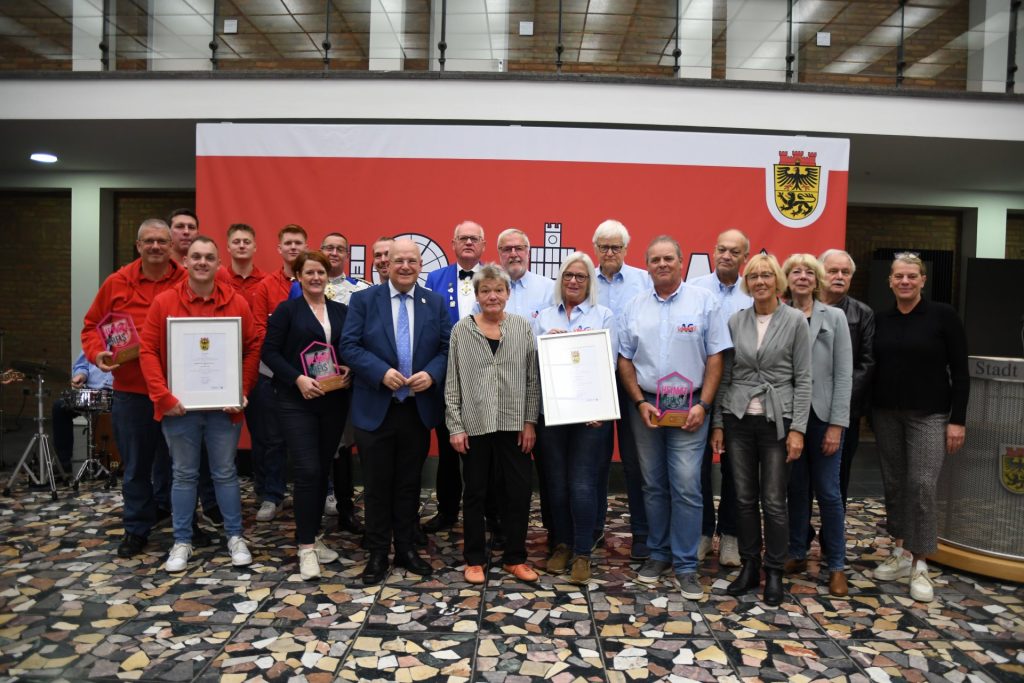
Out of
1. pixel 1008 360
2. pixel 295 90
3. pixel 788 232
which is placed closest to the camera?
pixel 1008 360

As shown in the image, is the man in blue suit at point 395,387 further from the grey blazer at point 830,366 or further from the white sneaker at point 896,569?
the white sneaker at point 896,569

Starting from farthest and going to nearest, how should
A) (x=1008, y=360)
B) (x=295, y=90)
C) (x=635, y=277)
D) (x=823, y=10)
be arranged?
1. (x=823, y=10)
2. (x=295, y=90)
3. (x=635, y=277)
4. (x=1008, y=360)

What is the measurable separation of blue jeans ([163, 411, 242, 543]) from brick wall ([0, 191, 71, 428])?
25.8 ft

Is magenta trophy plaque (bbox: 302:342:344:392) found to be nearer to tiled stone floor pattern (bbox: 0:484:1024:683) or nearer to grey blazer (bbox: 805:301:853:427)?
tiled stone floor pattern (bbox: 0:484:1024:683)

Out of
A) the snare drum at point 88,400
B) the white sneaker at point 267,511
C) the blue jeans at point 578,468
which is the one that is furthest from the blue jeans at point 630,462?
the snare drum at point 88,400

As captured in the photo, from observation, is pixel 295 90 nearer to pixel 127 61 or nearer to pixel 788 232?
pixel 127 61

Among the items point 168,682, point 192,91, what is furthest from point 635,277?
point 192,91

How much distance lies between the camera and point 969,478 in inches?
164

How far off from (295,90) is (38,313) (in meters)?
6.24

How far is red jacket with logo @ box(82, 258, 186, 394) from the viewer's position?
412cm

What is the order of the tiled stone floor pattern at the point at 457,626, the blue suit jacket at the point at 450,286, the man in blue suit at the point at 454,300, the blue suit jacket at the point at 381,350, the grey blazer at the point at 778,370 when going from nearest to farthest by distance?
the tiled stone floor pattern at the point at 457,626 < the grey blazer at the point at 778,370 < the blue suit jacket at the point at 381,350 < the man in blue suit at the point at 454,300 < the blue suit jacket at the point at 450,286

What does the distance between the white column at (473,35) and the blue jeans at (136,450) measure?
4.82 metres

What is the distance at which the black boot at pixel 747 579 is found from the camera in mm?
3688

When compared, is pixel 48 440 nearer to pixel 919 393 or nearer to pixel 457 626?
pixel 457 626
